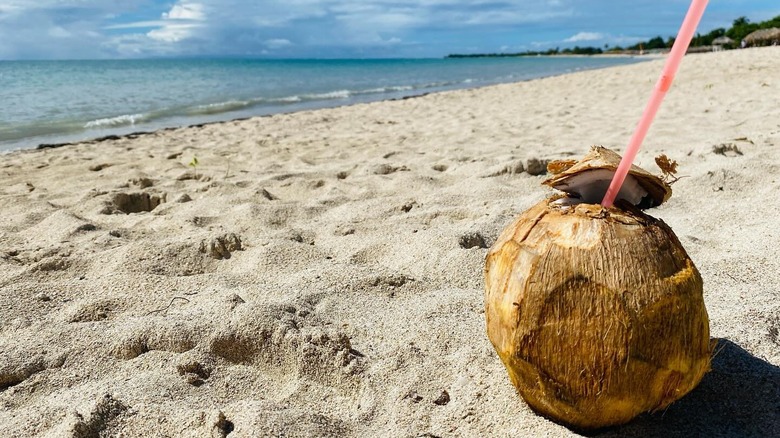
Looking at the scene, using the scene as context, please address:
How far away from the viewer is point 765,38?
26266 mm

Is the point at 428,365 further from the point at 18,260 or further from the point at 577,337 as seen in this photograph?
the point at 18,260

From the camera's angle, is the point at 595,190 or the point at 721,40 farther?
the point at 721,40

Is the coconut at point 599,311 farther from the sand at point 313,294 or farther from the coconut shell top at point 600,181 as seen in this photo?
the sand at point 313,294

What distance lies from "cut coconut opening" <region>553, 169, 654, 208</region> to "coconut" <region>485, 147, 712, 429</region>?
0.6 inches

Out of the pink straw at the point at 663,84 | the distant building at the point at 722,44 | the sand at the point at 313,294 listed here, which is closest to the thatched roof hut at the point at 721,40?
the distant building at the point at 722,44

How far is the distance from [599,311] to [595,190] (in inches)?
13.2

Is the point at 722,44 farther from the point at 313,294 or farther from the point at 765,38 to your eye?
the point at 313,294

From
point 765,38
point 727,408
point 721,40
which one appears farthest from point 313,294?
point 721,40

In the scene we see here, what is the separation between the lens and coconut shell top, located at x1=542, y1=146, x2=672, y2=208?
1315 millimetres

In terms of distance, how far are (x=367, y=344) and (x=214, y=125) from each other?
23.6ft

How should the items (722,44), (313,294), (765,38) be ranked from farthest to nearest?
(722,44), (765,38), (313,294)

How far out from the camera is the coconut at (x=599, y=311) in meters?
1.20

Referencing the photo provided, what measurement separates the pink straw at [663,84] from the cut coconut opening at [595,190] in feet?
0.18

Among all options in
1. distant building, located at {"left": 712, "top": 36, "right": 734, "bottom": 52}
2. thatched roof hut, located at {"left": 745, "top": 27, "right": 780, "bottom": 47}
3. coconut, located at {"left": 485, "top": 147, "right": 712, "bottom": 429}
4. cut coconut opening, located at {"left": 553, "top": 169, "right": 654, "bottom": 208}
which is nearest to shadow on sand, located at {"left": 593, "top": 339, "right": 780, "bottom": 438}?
coconut, located at {"left": 485, "top": 147, "right": 712, "bottom": 429}
